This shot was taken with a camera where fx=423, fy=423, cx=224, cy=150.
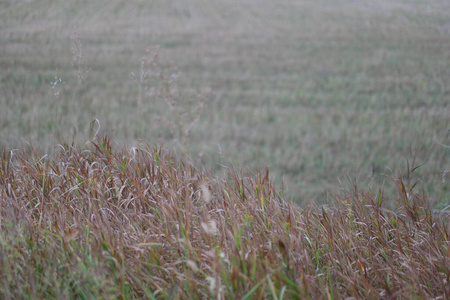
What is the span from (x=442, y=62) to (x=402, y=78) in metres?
0.49

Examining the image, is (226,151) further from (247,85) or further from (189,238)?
(247,85)

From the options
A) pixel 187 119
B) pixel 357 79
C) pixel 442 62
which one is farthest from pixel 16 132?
pixel 442 62

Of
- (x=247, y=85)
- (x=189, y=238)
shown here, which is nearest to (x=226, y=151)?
(x=189, y=238)

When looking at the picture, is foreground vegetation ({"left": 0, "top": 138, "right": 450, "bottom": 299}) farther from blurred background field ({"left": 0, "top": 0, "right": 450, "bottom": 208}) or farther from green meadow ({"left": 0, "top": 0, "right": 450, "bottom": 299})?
blurred background field ({"left": 0, "top": 0, "right": 450, "bottom": 208})

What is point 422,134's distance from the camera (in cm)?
385

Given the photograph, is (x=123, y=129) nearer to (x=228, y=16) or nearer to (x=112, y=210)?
(x=112, y=210)

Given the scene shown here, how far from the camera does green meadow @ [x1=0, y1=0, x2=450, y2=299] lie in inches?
64.6

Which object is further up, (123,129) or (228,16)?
(228,16)

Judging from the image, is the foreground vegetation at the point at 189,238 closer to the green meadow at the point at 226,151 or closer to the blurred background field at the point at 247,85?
the green meadow at the point at 226,151

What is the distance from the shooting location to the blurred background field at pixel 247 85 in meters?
3.39

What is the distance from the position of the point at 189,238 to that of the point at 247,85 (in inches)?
162

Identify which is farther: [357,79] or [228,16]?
[228,16]

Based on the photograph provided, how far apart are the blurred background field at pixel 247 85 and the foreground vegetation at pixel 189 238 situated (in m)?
0.28

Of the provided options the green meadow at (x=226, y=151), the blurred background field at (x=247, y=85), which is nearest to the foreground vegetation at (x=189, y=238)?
the green meadow at (x=226, y=151)
